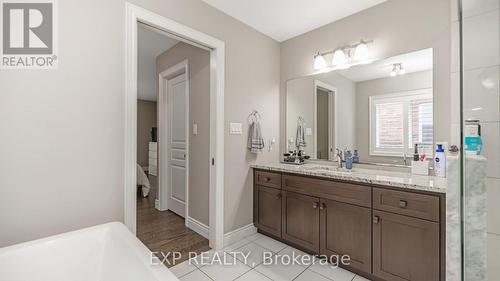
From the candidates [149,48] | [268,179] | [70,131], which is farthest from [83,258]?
[149,48]

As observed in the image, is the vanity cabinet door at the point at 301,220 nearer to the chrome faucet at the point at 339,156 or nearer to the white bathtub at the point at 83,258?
the chrome faucet at the point at 339,156

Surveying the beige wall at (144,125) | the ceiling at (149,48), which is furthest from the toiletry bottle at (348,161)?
the beige wall at (144,125)

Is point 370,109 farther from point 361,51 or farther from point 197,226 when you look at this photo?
point 197,226

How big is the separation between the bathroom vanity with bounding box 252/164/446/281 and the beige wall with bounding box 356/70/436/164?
18 centimetres

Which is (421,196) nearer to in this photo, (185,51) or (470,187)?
(470,187)

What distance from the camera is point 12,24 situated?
1.25 meters

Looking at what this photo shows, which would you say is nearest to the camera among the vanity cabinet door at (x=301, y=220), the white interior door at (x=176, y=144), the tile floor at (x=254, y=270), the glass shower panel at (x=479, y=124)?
the glass shower panel at (x=479, y=124)

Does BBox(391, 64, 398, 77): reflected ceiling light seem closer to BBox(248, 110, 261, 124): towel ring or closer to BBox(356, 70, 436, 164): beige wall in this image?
BBox(356, 70, 436, 164): beige wall

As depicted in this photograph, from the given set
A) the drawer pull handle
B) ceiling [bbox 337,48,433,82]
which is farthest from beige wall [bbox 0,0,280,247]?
the drawer pull handle

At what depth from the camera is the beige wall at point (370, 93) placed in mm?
1948

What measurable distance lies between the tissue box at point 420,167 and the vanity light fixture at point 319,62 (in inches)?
54.3

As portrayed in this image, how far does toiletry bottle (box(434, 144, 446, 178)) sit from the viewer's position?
5.53 ft

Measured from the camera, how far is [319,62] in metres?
2.51

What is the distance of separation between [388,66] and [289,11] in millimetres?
1146
